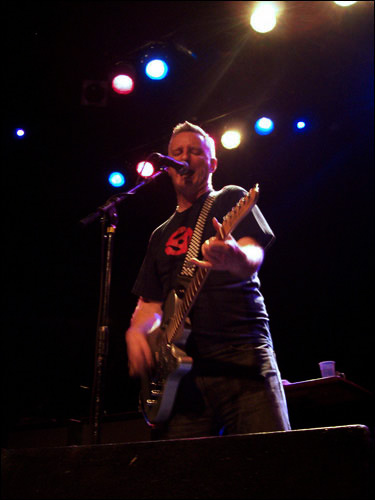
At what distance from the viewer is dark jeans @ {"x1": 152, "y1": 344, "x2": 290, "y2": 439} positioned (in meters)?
2.01

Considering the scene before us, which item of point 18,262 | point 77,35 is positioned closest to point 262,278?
point 18,262

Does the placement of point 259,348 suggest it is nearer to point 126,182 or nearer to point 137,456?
point 137,456

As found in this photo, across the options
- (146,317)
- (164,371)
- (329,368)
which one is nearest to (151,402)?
(164,371)

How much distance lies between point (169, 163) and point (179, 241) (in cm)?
45

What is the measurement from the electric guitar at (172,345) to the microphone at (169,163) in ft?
1.97

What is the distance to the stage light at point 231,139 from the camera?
5.47m

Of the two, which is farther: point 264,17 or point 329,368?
point 264,17

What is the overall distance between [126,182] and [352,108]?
2.70 metres

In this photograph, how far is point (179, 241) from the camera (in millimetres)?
2664

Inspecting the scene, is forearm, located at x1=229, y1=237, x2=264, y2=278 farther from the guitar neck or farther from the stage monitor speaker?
the stage monitor speaker

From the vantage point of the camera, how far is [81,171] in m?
6.06

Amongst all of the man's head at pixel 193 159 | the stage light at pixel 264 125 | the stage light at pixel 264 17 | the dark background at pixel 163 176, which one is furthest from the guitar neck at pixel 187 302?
the stage light at pixel 264 125

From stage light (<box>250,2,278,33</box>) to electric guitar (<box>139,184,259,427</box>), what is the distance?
2.86m

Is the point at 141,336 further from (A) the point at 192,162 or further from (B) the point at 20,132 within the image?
(B) the point at 20,132
